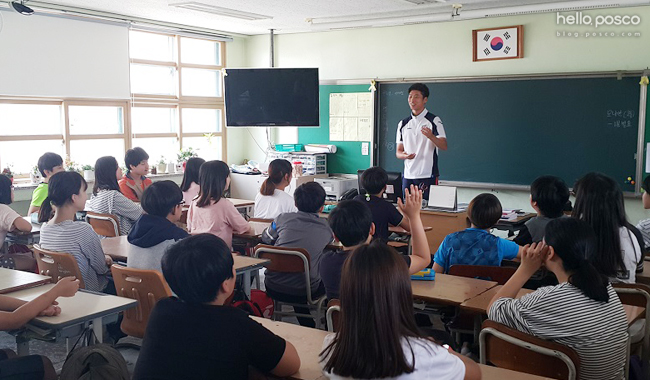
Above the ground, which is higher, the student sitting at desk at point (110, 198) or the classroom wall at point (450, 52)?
the classroom wall at point (450, 52)

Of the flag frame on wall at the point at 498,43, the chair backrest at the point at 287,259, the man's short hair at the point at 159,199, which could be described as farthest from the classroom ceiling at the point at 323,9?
the man's short hair at the point at 159,199

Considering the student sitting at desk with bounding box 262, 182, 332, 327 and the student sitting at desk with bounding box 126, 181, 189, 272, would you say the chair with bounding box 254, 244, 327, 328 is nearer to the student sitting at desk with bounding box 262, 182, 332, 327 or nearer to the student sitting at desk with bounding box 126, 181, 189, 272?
the student sitting at desk with bounding box 262, 182, 332, 327

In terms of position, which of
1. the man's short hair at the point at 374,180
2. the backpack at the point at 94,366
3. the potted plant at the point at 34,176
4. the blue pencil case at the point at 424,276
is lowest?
the backpack at the point at 94,366

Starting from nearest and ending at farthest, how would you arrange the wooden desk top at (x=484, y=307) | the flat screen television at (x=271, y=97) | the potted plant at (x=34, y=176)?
the wooden desk top at (x=484, y=307) < the potted plant at (x=34, y=176) < the flat screen television at (x=271, y=97)

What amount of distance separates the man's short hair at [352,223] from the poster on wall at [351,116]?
210 inches

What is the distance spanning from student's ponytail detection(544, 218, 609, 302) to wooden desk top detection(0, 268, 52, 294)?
7.61 ft

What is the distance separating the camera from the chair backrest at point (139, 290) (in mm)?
2967

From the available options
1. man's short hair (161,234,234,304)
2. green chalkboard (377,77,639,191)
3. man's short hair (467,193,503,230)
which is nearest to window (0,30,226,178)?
green chalkboard (377,77,639,191)

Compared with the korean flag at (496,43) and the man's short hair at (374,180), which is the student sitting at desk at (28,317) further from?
the korean flag at (496,43)

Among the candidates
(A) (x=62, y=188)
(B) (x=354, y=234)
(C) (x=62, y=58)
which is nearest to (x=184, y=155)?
(C) (x=62, y=58)

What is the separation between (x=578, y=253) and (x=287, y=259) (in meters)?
1.91

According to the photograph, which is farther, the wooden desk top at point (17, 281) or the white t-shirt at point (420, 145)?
the white t-shirt at point (420, 145)

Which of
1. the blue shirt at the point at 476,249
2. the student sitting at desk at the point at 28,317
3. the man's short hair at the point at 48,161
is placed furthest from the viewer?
the man's short hair at the point at 48,161

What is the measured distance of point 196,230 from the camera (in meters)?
4.50
